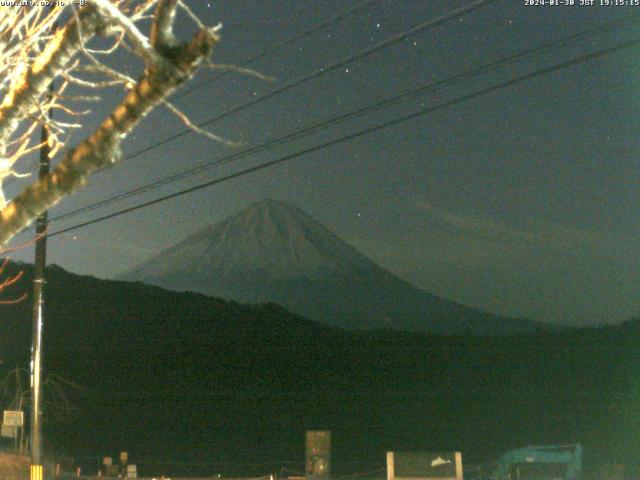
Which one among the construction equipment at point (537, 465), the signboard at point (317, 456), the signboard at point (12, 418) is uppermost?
the signboard at point (12, 418)

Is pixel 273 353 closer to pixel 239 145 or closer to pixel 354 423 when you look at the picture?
pixel 354 423

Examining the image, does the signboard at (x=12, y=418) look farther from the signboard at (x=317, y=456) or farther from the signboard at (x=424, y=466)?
the signboard at (x=424, y=466)

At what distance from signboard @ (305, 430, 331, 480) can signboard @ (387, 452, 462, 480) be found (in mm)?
6184

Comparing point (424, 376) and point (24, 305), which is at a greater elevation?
point (24, 305)

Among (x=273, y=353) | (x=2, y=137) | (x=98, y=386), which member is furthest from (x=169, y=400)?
(x=2, y=137)

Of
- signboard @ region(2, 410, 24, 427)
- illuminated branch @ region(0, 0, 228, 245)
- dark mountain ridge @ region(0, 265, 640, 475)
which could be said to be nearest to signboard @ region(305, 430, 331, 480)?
signboard @ region(2, 410, 24, 427)

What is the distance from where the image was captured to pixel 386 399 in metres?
83.4

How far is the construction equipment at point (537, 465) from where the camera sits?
27756 mm

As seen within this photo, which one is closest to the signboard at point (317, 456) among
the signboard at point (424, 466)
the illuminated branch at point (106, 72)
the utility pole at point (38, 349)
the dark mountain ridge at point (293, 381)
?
the signboard at point (424, 466)

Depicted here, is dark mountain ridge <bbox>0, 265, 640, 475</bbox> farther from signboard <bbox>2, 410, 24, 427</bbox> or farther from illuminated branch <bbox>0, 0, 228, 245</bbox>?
illuminated branch <bbox>0, 0, 228, 245</bbox>

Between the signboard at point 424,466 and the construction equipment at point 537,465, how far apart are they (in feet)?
32.2

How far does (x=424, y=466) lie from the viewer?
60.5 ft

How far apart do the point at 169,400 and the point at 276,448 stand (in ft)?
70.9

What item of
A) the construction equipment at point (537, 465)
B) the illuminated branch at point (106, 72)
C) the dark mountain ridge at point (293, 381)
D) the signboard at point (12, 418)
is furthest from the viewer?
the dark mountain ridge at point (293, 381)
